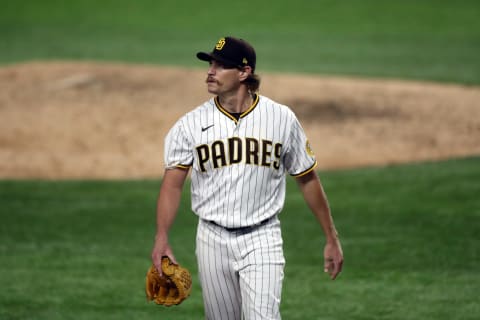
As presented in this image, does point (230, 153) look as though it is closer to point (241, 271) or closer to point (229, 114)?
point (229, 114)

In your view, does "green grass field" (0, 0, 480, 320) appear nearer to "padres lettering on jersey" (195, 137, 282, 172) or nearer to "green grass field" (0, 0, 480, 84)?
"green grass field" (0, 0, 480, 84)

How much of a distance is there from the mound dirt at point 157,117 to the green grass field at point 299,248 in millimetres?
1489

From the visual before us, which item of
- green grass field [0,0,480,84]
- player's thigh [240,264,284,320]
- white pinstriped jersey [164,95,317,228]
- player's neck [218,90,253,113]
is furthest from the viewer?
green grass field [0,0,480,84]

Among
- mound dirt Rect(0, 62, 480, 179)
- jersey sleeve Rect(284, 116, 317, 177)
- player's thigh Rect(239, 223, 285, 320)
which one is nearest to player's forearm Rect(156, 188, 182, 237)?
player's thigh Rect(239, 223, 285, 320)

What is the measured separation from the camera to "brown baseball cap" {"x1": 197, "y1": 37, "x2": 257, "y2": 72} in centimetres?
596

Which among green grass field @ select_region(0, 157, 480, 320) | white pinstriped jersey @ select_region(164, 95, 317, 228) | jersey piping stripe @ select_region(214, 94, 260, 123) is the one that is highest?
jersey piping stripe @ select_region(214, 94, 260, 123)

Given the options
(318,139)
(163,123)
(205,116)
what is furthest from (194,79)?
→ (205,116)

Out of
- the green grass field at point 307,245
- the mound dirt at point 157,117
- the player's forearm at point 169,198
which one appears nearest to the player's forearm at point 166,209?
the player's forearm at point 169,198

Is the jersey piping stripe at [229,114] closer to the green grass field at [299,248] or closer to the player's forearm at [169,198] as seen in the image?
the player's forearm at [169,198]

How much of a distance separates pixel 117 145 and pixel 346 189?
486cm

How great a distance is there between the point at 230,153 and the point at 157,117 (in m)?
12.5

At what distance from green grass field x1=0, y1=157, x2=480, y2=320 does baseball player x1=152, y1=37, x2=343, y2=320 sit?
106 inches

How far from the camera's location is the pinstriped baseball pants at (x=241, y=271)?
587 centimetres

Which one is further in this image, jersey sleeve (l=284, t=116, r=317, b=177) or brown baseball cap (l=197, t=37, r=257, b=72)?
jersey sleeve (l=284, t=116, r=317, b=177)
